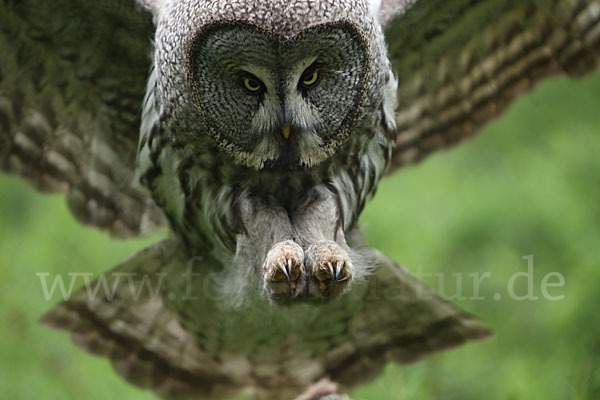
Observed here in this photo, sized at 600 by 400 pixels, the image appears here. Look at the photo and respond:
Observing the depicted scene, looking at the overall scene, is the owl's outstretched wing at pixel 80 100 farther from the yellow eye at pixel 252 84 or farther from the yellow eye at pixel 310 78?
the yellow eye at pixel 310 78

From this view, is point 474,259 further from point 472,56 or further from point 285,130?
point 285,130

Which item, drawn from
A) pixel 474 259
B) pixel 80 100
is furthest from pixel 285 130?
pixel 474 259

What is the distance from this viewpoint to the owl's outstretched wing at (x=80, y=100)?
189 inches

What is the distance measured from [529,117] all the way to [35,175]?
422 centimetres

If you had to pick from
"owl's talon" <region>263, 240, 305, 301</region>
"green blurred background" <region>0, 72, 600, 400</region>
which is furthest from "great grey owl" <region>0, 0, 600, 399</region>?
"green blurred background" <region>0, 72, 600, 400</region>

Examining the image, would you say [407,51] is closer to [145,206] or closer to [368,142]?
[368,142]

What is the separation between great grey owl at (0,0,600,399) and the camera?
13.7ft

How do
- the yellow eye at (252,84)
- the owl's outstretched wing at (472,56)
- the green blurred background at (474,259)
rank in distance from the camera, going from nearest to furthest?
1. the yellow eye at (252,84)
2. the green blurred background at (474,259)
3. the owl's outstretched wing at (472,56)

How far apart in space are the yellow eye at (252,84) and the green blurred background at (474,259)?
1136 millimetres

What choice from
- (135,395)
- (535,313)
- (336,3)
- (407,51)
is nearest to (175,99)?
(336,3)

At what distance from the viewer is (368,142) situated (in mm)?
4695

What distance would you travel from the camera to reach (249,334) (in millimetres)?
5391

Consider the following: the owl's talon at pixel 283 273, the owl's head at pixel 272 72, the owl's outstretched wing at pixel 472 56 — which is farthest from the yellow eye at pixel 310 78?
the owl's outstretched wing at pixel 472 56

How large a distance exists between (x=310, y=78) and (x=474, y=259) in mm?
2611
